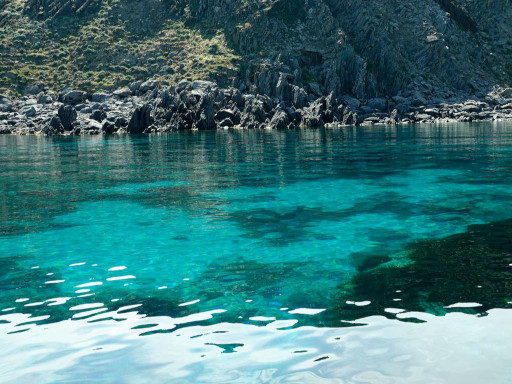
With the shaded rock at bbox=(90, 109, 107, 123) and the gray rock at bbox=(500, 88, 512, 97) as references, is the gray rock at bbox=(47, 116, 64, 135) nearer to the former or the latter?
the shaded rock at bbox=(90, 109, 107, 123)

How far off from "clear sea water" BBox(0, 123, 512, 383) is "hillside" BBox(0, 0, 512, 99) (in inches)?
4026

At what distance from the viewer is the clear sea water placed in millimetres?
7961

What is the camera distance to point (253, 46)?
144m

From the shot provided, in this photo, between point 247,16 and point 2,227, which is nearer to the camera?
point 2,227

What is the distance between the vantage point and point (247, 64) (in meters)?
136

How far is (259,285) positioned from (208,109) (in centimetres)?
9674

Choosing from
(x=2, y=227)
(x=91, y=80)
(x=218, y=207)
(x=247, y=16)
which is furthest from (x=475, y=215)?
(x=247, y=16)

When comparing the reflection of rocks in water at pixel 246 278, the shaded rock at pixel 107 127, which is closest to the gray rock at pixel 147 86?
the shaded rock at pixel 107 127

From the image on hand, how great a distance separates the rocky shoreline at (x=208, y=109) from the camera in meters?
105

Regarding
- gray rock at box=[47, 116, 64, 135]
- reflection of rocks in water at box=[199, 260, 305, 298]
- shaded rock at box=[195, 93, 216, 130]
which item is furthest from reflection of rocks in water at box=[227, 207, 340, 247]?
gray rock at box=[47, 116, 64, 135]

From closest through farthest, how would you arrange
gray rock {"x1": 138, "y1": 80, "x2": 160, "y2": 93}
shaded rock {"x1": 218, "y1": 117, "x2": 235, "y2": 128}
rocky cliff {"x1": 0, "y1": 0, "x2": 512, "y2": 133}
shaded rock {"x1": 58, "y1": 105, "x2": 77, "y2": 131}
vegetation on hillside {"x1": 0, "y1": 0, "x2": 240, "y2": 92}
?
shaded rock {"x1": 58, "y1": 105, "x2": 77, "y2": 131}, shaded rock {"x1": 218, "y1": 117, "x2": 235, "y2": 128}, rocky cliff {"x1": 0, "y1": 0, "x2": 512, "y2": 133}, gray rock {"x1": 138, "y1": 80, "x2": 160, "y2": 93}, vegetation on hillside {"x1": 0, "y1": 0, "x2": 240, "y2": 92}

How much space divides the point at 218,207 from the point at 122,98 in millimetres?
108125

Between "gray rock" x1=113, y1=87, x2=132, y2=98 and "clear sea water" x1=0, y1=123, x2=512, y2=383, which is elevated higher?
"gray rock" x1=113, y1=87, x2=132, y2=98

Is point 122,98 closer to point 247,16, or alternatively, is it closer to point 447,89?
point 247,16
